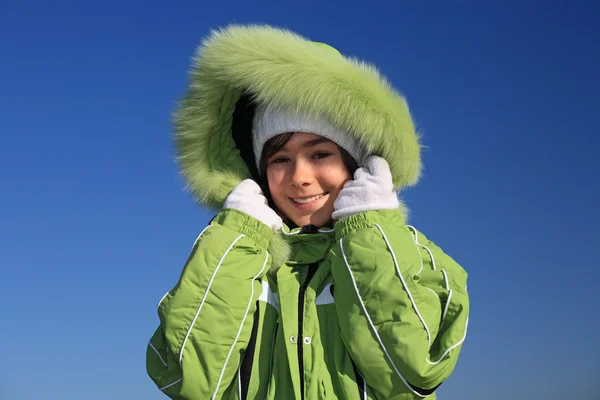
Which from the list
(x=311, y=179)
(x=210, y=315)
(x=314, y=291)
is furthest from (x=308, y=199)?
(x=210, y=315)

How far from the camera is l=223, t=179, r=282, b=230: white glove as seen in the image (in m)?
3.68

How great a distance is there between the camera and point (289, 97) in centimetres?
371

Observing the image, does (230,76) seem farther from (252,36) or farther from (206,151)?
(206,151)

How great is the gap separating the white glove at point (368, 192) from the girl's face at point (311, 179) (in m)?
0.14

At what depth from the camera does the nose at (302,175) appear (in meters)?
3.74

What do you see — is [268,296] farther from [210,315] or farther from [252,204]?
[252,204]

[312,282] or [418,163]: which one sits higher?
[418,163]

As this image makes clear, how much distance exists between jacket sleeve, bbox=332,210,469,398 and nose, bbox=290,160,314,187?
36 centimetres

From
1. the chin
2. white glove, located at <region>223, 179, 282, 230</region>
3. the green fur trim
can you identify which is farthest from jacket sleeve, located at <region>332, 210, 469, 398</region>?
the green fur trim

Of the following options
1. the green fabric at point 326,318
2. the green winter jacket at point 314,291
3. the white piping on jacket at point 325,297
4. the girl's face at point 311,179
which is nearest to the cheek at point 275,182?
the girl's face at point 311,179

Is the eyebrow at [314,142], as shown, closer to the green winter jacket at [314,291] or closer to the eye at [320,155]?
the eye at [320,155]

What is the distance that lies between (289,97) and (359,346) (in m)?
1.42

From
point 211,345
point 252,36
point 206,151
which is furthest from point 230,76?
point 211,345

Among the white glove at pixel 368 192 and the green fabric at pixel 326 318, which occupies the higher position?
the white glove at pixel 368 192
